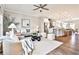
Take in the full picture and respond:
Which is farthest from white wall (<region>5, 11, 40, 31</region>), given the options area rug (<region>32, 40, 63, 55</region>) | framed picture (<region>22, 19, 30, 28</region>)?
area rug (<region>32, 40, 63, 55</region>)

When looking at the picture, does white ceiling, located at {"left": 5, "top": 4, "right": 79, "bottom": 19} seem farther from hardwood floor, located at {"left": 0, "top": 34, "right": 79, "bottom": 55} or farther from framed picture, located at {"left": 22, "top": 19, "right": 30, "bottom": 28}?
hardwood floor, located at {"left": 0, "top": 34, "right": 79, "bottom": 55}

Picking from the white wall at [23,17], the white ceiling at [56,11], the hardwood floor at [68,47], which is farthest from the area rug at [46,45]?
the white ceiling at [56,11]

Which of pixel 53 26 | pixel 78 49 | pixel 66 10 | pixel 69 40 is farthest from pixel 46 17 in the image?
pixel 78 49

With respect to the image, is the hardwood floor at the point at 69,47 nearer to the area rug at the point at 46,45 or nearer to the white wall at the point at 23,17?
the area rug at the point at 46,45

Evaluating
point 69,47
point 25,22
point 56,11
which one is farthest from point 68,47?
point 25,22

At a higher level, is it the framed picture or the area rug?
the framed picture

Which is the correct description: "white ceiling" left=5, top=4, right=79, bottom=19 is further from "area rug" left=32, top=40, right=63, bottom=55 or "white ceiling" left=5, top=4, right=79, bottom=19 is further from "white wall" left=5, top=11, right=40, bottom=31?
"area rug" left=32, top=40, right=63, bottom=55

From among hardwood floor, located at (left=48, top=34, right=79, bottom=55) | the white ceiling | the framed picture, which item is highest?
the white ceiling

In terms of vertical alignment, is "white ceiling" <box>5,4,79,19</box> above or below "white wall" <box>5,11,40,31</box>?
above

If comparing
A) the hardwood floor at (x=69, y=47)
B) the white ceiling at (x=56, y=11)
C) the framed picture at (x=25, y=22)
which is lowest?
the hardwood floor at (x=69, y=47)

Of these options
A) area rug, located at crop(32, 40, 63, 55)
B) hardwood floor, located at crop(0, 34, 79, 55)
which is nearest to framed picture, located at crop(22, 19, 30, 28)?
area rug, located at crop(32, 40, 63, 55)
